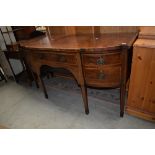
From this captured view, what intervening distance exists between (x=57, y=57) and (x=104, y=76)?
0.52 meters

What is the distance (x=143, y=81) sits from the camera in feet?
4.17

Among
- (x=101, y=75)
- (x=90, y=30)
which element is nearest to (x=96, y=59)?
(x=101, y=75)

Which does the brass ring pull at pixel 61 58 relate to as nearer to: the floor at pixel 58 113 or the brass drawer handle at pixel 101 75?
the brass drawer handle at pixel 101 75

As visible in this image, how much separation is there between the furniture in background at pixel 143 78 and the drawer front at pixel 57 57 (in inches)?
22.2

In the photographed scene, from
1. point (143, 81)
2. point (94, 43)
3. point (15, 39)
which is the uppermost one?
point (94, 43)

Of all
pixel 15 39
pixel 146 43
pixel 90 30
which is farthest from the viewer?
pixel 15 39

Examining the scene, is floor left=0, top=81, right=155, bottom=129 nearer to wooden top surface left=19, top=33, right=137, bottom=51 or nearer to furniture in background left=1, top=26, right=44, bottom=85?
furniture in background left=1, top=26, right=44, bottom=85

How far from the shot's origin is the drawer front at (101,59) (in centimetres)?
116

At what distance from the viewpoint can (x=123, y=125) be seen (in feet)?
4.68

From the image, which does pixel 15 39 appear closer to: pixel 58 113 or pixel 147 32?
pixel 58 113

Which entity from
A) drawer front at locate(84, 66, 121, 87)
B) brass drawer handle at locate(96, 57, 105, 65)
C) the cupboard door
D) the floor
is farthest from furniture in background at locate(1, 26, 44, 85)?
the cupboard door

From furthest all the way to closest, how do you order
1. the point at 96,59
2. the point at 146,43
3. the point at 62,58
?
the point at 62,58
the point at 96,59
the point at 146,43

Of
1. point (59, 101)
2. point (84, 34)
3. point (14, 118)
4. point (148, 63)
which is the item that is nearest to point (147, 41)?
point (148, 63)
